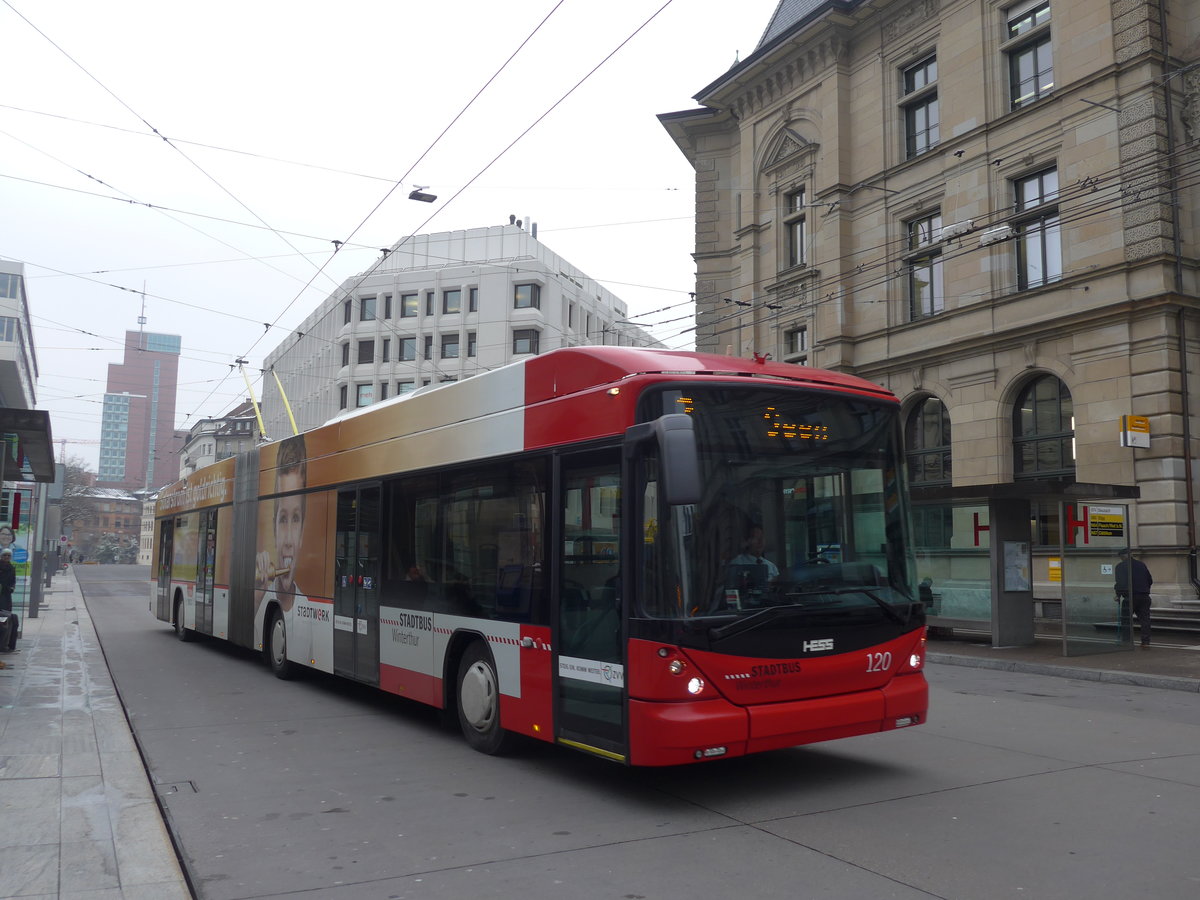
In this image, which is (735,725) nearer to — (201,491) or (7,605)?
(201,491)

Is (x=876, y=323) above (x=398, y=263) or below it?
below

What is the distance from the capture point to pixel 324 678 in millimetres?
13289

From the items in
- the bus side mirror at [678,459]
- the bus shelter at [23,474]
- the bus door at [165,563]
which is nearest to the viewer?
the bus side mirror at [678,459]

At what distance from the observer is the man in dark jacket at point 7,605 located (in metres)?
15.9

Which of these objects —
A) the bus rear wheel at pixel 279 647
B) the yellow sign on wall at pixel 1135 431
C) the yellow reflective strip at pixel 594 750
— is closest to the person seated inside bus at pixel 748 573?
the yellow reflective strip at pixel 594 750

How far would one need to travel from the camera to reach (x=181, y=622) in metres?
18.9

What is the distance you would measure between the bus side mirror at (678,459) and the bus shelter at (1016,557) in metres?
11.2

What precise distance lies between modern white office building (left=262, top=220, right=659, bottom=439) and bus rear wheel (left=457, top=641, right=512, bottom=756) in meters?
50.6

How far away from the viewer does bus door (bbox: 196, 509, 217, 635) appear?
16.5 meters

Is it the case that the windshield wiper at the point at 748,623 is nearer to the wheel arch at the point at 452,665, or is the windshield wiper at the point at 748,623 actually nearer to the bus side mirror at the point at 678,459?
the bus side mirror at the point at 678,459

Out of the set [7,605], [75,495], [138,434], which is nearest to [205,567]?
[7,605]

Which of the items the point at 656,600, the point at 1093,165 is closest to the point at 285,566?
the point at 656,600

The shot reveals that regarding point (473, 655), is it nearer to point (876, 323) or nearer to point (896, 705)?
point (896, 705)

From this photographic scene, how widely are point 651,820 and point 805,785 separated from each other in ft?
4.34
